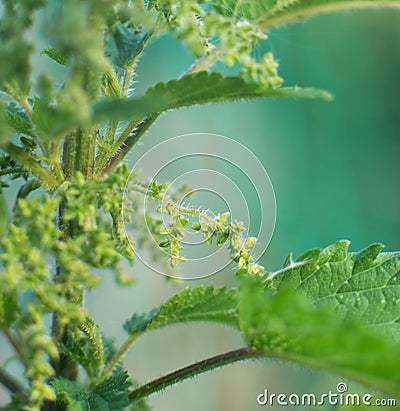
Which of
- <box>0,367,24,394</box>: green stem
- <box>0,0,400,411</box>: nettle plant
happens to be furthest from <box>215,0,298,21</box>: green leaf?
<box>0,367,24,394</box>: green stem

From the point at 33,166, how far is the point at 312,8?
0.41 meters

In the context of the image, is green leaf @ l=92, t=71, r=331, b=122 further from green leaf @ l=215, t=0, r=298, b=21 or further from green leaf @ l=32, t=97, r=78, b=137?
green leaf @ l=215, t=0, r=298, b=21

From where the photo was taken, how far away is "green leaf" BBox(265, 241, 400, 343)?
895 mm

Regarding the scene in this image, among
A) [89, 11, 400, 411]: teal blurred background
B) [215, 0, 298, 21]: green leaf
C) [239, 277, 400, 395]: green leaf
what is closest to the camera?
[239, 277, 400, 395]: green leaf

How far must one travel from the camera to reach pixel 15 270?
624mm

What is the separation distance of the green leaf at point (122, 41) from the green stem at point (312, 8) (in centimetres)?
25

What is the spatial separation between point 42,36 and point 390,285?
0.55 m

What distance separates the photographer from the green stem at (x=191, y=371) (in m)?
0.80

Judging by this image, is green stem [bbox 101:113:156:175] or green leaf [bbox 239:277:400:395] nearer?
green leaf [bbox 239:277:400:395]

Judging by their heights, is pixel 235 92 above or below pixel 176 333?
below

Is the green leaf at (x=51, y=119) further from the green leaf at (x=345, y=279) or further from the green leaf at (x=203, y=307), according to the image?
the green leaf at (x=345, y=279)

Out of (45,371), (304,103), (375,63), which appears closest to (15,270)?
(45,371)

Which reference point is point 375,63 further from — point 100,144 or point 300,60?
point 100,144

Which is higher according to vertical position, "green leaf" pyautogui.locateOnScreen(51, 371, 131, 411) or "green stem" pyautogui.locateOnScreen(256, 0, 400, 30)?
"green stem" pyautogui.locateOnScreen(256, 0, 400, 30)
